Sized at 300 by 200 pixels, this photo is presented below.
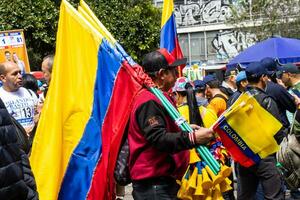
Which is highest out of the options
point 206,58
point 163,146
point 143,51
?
point 163,146

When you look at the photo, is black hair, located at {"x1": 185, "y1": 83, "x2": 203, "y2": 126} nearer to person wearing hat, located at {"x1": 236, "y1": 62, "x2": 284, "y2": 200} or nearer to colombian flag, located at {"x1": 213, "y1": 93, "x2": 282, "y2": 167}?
colombian flag, located at {"x1": 213, "y1": 93, "x2": 282, "y2": 167}

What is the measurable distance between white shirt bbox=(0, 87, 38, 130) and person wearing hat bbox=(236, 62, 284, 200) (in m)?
2.39

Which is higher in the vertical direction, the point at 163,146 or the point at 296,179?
the point at 163,146

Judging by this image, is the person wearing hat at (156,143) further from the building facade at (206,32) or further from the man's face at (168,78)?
the building facade at (206,32)

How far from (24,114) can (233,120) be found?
Result: 3185mm

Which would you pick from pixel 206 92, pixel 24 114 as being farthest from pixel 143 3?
pixel 24 114

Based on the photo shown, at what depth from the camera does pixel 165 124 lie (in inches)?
162

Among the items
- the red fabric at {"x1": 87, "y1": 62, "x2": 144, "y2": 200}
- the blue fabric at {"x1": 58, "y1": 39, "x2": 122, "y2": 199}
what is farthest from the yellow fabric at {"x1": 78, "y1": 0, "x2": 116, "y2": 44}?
the red fabric at {"x1": 87, "y1": 62, "x2": 144, "y2": 200}

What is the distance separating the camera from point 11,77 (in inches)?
249

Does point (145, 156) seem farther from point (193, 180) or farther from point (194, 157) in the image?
point (194, 157)

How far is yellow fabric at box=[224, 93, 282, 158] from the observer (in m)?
4.16

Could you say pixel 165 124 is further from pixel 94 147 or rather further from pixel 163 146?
pixel 94 147

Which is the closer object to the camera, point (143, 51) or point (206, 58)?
point (143, 51)

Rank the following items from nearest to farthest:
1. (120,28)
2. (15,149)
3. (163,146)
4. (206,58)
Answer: (15,149) → (163,146) → (120,28) → (206,58)
